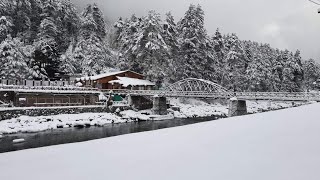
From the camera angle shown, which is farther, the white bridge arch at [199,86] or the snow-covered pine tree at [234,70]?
the snow-covered pine tree at [234,70]

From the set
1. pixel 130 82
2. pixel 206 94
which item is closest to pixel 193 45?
pixel 130 82

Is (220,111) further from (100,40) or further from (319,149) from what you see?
(319,149)

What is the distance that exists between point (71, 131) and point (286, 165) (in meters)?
30.8

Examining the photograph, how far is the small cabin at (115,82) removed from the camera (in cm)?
5672

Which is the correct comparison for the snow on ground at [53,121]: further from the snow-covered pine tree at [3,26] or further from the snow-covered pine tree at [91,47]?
the snow-covered pine tree at [3,26]

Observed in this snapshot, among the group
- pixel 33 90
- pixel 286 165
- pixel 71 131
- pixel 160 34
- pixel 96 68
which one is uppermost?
pixel 160 34

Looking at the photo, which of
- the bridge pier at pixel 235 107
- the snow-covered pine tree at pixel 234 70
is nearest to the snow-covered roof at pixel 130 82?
the snow-covered pine tree at pixel 234 70

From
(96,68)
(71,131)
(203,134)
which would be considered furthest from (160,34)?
(203,134)

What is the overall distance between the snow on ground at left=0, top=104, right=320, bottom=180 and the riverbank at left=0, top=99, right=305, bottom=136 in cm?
2879

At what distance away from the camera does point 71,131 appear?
32875 mm

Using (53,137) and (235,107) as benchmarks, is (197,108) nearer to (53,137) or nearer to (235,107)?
(235,107)

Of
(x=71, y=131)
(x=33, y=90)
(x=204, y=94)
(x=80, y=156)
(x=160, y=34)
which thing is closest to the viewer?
(x=80, y=156)

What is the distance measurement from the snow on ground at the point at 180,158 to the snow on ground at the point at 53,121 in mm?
28937

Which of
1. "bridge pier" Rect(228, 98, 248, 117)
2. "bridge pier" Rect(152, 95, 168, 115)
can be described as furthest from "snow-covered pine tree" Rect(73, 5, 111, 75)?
"bridge pier" Rect(228, 98, 248, 117)
